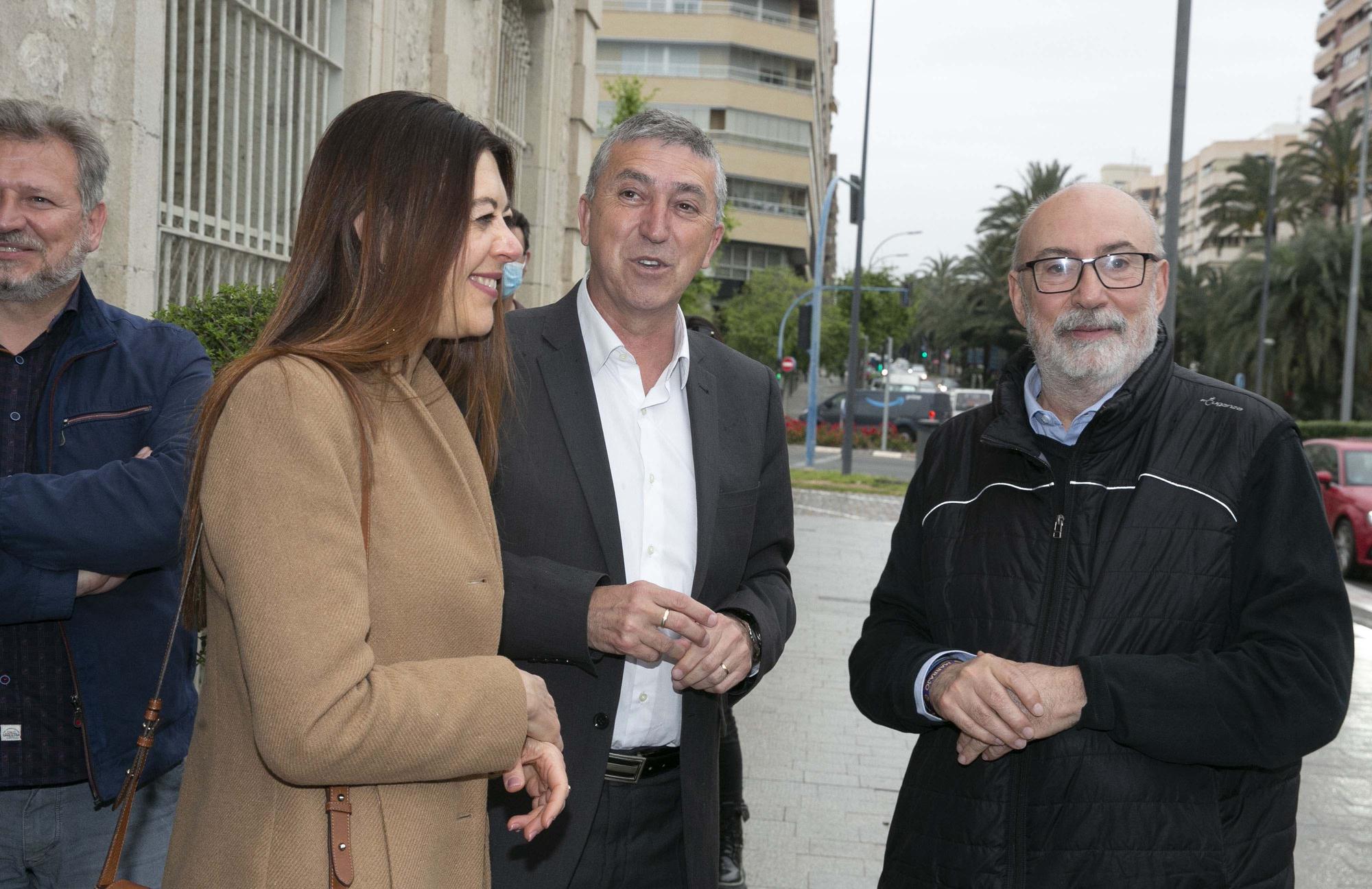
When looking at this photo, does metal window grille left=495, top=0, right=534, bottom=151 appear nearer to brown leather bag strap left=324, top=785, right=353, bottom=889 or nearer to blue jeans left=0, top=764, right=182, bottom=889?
blue jeans left=0, top=764, right=182, bottom=889

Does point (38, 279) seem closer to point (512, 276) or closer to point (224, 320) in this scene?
point (512, 276)

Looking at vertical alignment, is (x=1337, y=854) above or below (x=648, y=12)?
below

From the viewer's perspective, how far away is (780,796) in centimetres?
604

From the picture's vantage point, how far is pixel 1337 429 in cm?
3319

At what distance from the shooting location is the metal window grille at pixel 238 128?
22.2 ft

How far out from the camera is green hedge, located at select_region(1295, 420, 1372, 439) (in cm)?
3219

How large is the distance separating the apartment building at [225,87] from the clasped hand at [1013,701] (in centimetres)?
426

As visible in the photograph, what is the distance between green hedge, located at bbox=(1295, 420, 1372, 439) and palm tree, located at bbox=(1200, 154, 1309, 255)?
18.4m

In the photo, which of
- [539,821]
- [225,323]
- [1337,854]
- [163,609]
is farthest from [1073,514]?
[1337,854]

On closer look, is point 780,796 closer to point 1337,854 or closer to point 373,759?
point 1337,854

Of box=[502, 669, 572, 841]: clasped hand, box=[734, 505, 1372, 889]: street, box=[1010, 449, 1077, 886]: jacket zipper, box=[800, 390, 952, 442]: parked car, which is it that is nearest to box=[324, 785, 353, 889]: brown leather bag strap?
box=[502, 669, 572, 841]: clasped hand

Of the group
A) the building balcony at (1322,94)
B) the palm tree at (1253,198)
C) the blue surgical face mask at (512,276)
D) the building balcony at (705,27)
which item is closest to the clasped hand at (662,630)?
the blue surgical face mask at (512,276)

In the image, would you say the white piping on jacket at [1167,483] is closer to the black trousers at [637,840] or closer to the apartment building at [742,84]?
the black trousers at [637,840]

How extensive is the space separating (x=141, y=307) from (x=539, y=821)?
4.60 meters
